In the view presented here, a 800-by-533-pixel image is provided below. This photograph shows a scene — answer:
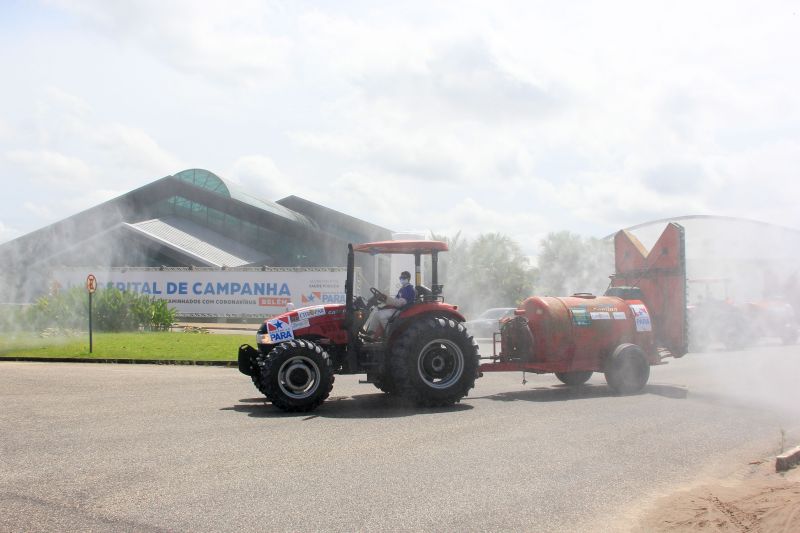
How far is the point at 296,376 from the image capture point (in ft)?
31.5

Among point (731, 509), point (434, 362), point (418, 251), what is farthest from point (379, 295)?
point (731, 509)

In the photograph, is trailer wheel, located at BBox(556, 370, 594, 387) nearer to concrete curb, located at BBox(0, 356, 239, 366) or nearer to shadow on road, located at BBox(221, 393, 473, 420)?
shadow on road, located at BBox(221, 393, 473, 420)

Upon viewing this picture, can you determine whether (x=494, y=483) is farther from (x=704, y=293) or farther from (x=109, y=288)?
(x=109, y=288)

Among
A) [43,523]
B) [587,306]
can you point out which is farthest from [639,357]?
[43,523]

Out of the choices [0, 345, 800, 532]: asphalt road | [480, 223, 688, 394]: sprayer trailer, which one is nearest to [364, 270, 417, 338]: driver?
[0, 345, 800, 532]: asphalt road

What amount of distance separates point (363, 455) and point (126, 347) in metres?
14.5

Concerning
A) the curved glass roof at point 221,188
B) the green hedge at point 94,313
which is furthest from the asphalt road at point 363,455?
the curved glass roof at point 221,188

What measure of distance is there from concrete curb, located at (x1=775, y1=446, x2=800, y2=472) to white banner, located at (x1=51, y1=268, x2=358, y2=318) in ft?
104

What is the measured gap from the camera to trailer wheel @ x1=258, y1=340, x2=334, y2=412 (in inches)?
372

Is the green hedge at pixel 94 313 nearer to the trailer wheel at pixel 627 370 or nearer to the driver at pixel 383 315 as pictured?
the driver at pixel 383 315

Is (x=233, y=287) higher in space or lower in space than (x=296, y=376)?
higher

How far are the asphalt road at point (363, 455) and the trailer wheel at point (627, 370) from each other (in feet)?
0.94

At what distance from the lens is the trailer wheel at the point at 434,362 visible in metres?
10.0

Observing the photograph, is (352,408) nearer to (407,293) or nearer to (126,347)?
(407,293)
